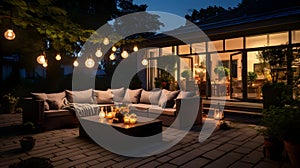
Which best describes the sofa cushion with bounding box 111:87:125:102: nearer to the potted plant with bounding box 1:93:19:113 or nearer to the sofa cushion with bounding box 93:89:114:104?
the sofa cushion with bounding box 93:89:114:104

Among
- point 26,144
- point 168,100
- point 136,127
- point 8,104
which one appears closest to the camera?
point 26,144

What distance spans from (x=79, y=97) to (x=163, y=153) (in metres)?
3.69

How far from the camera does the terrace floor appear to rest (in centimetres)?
314

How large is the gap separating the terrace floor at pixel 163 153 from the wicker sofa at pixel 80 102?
0.53 m

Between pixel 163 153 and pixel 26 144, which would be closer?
pixel 163 153

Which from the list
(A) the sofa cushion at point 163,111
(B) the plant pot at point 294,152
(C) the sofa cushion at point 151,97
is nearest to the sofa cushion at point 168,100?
(A) the sofa cushion at point 163,111

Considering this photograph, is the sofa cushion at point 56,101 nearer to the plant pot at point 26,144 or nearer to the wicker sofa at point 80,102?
the wicker sofa at point 80,102

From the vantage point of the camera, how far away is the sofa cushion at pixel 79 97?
6261 mm

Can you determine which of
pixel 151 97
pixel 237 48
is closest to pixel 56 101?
pixel 151 97

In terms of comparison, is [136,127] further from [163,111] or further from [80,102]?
[80,102]

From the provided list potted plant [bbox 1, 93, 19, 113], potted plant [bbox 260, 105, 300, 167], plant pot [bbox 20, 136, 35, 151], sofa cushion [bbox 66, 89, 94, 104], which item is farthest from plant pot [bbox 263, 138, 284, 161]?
potted plant [bbox 1, 93, 19, 113]

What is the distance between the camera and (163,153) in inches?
140

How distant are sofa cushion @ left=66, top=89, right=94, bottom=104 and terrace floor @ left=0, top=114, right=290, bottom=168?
1.56 m

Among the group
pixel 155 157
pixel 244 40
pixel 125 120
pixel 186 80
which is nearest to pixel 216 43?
pixel 244 40
